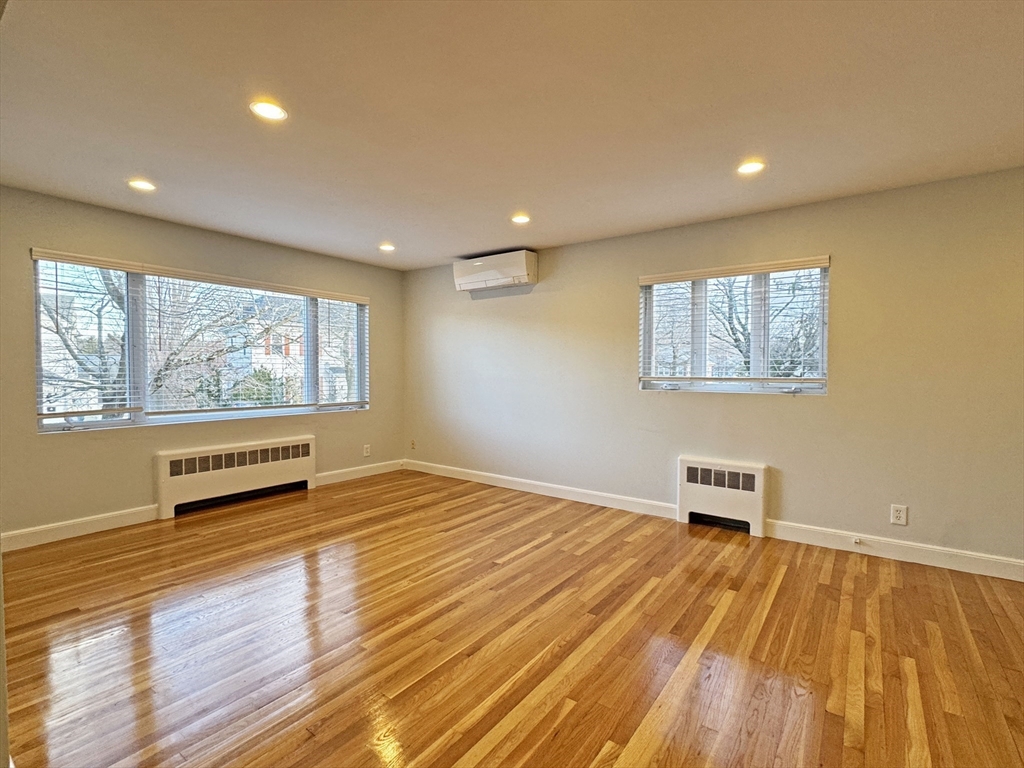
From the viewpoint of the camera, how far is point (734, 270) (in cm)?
375

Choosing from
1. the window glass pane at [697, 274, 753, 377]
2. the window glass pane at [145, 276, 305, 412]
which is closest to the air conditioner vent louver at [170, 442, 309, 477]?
the window glass pane at [145, 276, 305, 412]

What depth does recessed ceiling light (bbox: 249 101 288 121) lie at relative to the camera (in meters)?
2.17

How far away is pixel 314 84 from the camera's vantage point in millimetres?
2023

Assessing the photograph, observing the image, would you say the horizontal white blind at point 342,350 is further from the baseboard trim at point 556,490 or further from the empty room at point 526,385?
the baseboard trim at point 556,490

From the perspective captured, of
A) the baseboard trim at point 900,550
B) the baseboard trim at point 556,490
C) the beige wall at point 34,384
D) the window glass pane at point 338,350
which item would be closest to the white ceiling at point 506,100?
the beige wall at point 34,384

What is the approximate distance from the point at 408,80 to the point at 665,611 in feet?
9.33

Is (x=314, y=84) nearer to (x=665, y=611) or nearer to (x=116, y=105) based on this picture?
(x=116, y=105)

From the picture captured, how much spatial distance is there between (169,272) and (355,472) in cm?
270

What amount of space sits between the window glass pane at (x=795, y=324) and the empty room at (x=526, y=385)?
0.09 feet

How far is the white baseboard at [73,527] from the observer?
329cm

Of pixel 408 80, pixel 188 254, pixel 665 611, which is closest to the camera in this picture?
pixel 408 80

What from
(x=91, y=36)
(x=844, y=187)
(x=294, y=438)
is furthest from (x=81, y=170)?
(x=844, y=187)

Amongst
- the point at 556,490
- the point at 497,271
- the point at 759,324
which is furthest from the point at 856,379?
the point at 497,271

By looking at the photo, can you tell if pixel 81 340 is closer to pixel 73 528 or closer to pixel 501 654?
pixel 73 528
